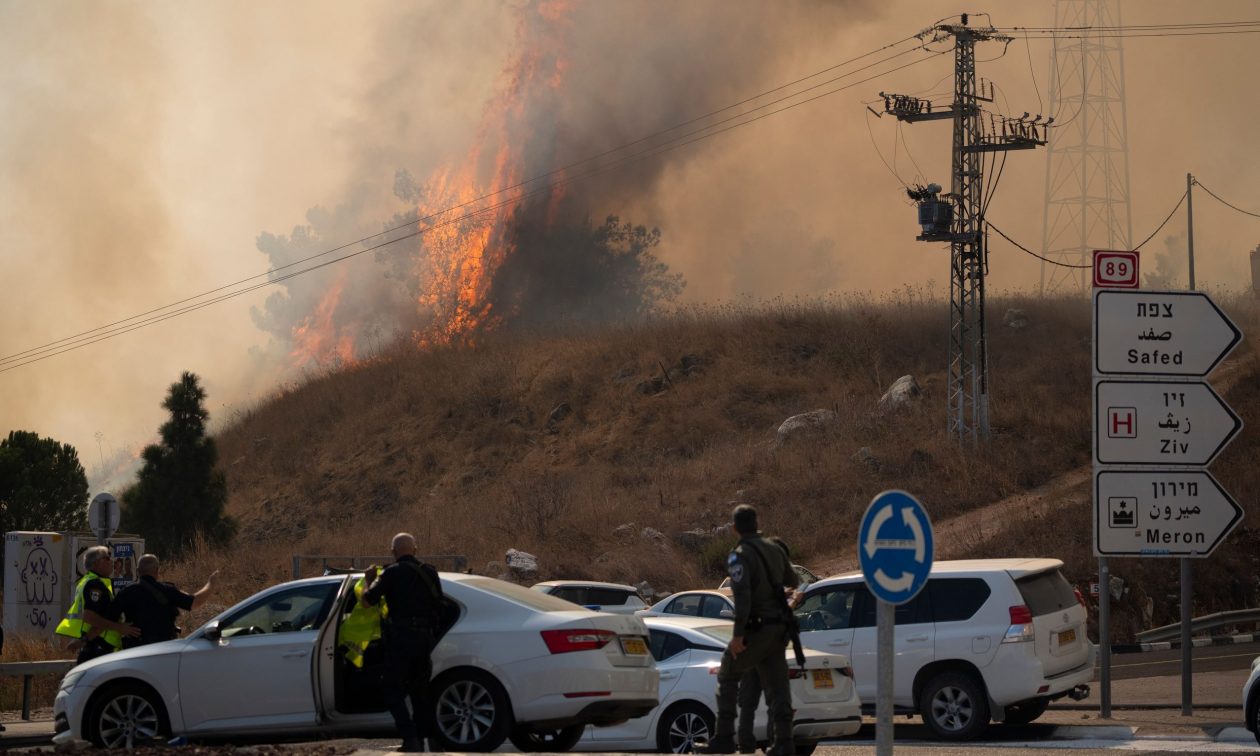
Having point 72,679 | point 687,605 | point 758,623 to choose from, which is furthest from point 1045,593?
point 72,679

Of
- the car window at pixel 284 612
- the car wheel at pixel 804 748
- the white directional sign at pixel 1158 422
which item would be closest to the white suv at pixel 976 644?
the white directional sign at pixel 1158 422

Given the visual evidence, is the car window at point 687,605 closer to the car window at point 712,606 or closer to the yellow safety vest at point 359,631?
the car window at point 712,606

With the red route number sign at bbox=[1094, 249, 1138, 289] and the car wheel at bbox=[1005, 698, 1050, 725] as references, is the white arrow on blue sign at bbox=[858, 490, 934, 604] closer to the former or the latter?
the car wheel at bbox=[1005, 698, 1050, 725]

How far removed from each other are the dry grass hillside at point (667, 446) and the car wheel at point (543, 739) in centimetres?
1780

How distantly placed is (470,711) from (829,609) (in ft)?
Answer: 17.7

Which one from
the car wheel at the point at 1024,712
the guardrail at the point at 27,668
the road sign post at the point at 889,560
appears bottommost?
the car wheel at the point at 1024,712

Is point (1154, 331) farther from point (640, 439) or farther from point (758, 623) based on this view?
point (640, 439)

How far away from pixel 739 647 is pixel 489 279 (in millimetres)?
52874

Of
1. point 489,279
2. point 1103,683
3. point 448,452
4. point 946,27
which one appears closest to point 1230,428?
point 1103,683

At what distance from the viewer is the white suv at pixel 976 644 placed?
45.3ft

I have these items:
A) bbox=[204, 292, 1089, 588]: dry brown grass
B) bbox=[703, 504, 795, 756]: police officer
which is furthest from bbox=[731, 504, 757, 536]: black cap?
bbox=[204, 292, 1089, 588]: dry brown grass

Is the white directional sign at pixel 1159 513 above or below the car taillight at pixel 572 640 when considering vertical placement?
above

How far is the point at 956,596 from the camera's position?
14.3 meters

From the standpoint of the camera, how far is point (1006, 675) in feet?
45.2
